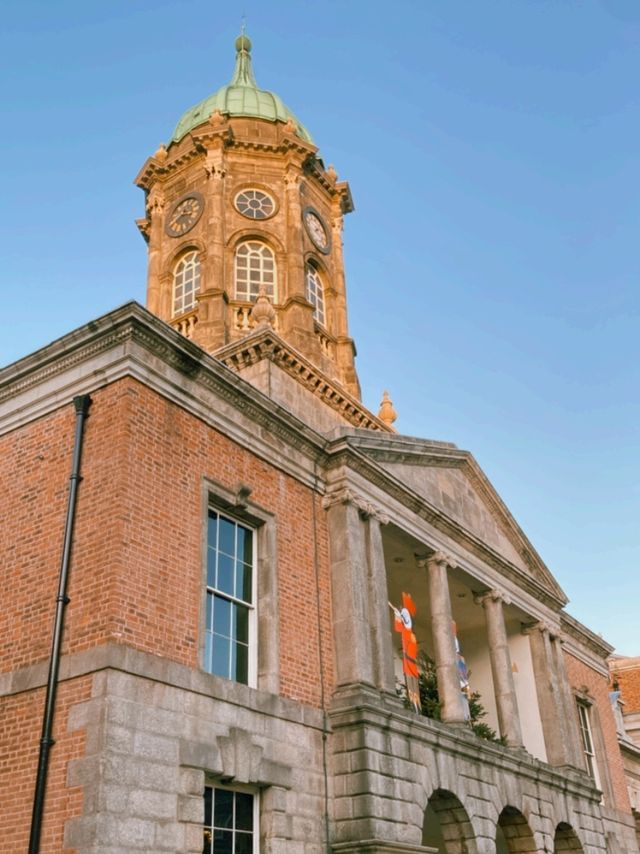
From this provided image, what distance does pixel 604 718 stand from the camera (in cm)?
2666

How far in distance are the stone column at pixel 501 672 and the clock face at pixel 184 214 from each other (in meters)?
14.8

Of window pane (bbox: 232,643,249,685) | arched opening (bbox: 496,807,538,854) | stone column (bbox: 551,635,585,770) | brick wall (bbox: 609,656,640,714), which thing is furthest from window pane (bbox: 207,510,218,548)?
brick wall (bbox: 609,656,640,714)

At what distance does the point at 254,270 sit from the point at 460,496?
10607 mm

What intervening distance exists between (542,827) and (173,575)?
1076 centimetres

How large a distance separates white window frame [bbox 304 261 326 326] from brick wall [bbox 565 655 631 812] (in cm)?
1232

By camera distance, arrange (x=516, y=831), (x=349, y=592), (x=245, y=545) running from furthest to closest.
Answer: (x=516, y=831)
(x=349, y=592)
(x=245, y=545)

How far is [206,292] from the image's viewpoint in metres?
26.2

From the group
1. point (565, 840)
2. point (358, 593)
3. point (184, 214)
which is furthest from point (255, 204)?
point (565, 840)

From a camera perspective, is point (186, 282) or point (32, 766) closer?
point (32, 766)

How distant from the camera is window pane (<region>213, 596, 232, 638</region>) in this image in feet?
44.5

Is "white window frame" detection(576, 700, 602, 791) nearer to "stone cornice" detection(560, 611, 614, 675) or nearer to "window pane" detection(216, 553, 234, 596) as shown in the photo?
"stone cornice" detection(560, 611, 614, 675)

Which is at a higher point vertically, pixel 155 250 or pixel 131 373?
pixel 155 250

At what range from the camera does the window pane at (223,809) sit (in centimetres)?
1225

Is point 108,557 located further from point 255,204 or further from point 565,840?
point 255,204
